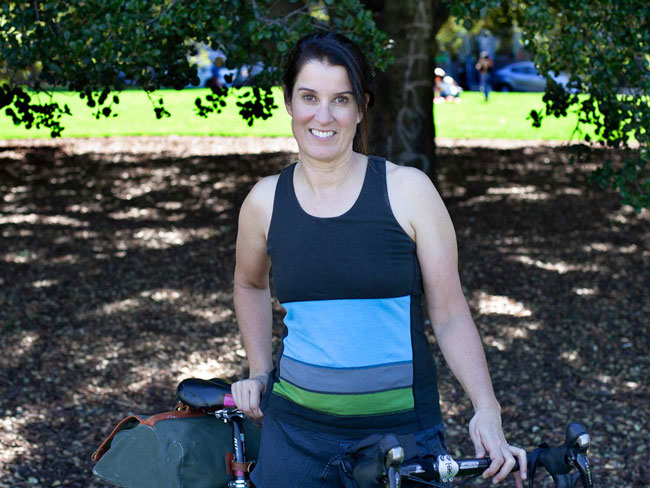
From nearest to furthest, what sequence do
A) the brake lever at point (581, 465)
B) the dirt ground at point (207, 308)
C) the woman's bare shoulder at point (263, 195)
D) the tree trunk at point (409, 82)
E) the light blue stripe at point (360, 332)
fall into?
the brake lever at point (581, 465)
the light blue stripe at point (360, 332)
the woman's bare shoulder at point (263, 195)
the dirt ground at point (207, 308)
the tree trunk at point (409, 82)

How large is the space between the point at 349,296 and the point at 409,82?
762 centimetres

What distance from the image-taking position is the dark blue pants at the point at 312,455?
7.25 feet

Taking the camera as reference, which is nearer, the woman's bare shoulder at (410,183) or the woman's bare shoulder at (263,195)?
the woman's bare shoulder at (410,183)

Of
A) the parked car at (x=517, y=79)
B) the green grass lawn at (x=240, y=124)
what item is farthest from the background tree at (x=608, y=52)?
the parked car at (x=517, y=79)

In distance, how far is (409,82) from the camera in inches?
376

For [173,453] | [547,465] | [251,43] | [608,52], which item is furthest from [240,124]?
[547,465]

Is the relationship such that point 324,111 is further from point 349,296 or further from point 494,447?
point 494,447

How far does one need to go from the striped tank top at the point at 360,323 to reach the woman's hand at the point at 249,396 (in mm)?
196

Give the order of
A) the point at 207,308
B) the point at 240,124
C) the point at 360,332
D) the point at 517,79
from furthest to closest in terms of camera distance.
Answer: the point at 517,79 → the point at 240,124 → the point at 207,308 → the point at 360,332

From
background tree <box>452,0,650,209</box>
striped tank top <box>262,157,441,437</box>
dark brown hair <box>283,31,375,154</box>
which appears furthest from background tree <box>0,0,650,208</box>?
striped tank top <box>262,157,441,437</box>

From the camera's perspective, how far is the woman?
86.2 inches

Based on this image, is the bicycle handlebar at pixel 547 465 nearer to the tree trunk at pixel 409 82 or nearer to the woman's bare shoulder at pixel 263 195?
the woman's bare shoulder at pixel 263 195

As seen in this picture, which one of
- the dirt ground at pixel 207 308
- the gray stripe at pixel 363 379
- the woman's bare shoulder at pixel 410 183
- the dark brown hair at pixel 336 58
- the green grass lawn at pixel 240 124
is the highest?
the dark brown hair at pixel 336 58

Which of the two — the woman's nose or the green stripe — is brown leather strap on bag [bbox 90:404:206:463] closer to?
the green stripe
